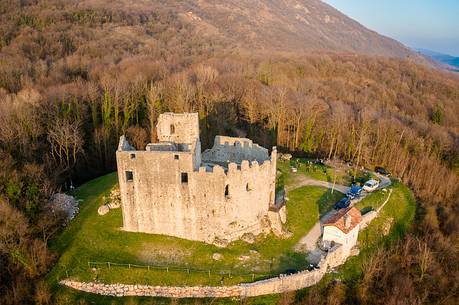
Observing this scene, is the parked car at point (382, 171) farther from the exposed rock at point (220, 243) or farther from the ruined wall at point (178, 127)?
the exposed rock at point (220, 243)

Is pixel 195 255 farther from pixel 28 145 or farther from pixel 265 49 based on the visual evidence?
pixel 265 49

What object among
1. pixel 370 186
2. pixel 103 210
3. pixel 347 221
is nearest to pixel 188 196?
pixel 103 210

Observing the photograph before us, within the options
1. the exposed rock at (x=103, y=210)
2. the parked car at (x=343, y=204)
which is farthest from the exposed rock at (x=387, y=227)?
the exposed rock at (x=103, y=210)

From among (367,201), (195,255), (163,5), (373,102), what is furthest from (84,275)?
(163,5)

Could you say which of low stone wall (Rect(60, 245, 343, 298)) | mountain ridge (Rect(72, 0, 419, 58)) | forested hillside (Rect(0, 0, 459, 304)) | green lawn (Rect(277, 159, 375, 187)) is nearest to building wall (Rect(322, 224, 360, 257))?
forested hillside (Rect(0, 0, 459, 304))

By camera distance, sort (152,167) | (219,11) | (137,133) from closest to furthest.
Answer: (152,167) → (137,133) → (219,11)

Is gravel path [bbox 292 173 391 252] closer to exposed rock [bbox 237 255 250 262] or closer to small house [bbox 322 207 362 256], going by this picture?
small house [bbox 322 207 362 256]

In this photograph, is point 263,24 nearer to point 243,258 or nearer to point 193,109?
point 193,109
